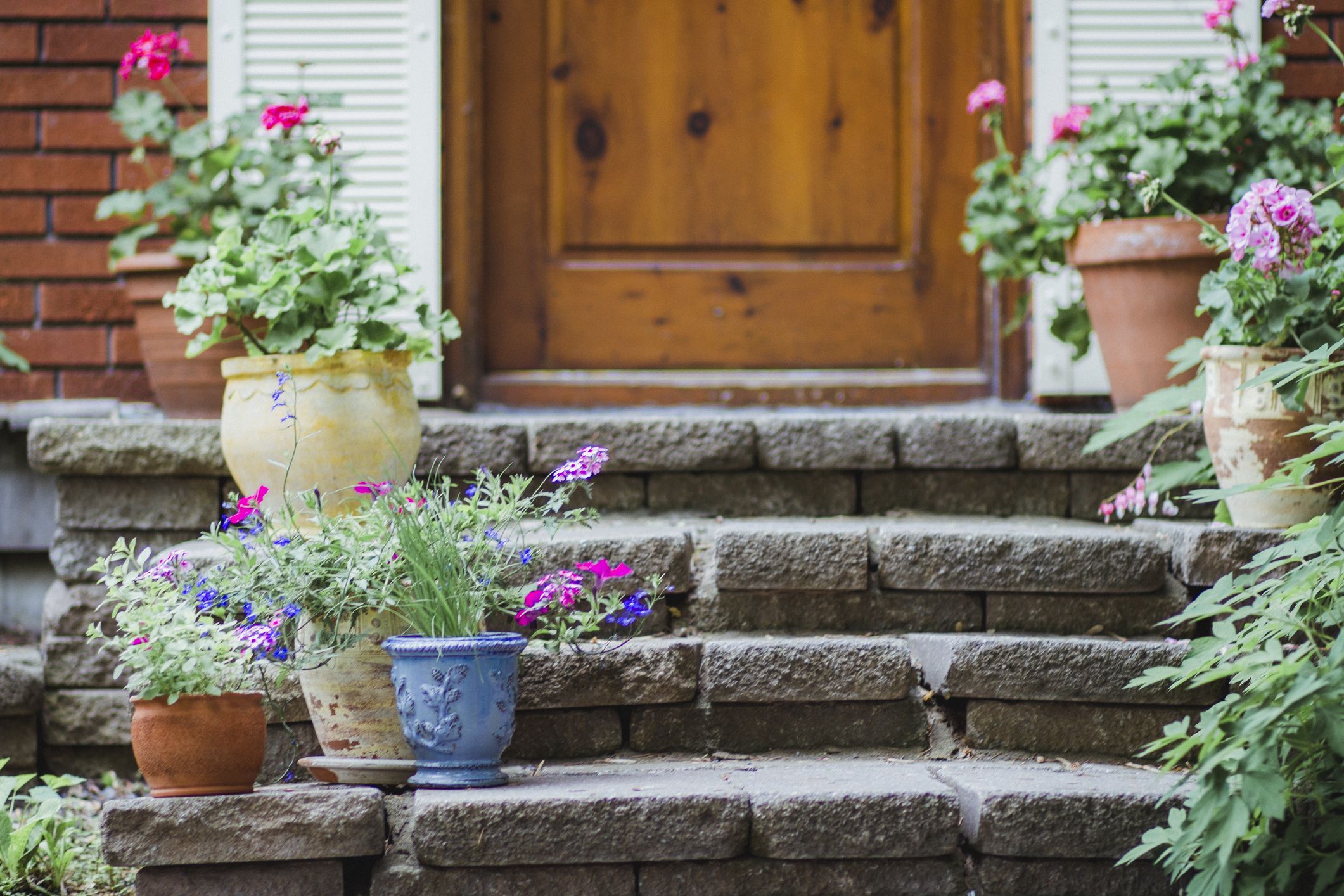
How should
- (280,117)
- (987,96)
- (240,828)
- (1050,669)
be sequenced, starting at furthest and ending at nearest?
(987,96), (280,117), (1050,669), (240,828)

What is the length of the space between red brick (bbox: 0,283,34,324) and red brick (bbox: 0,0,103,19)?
68 centimetres

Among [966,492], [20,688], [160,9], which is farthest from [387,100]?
[966,492]

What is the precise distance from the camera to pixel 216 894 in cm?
179

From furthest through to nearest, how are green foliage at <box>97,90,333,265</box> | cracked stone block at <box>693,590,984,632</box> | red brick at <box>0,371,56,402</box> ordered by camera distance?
red brick at <box>0,371,56,402</box>
green foliage at <box>97,90,333,265</box>
cracked stone block at <box>693,590,984,632</box>

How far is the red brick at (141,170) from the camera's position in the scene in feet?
10.9

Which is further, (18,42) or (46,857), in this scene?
(18,42)

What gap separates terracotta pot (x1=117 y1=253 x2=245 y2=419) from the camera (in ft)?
9.69

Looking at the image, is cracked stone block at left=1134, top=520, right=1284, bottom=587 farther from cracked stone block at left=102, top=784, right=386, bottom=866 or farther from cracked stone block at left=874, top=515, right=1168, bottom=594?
cracked stone block at left=102, top=784, right=386, bottom=866

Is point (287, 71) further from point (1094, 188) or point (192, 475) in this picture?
point (1094, 188)

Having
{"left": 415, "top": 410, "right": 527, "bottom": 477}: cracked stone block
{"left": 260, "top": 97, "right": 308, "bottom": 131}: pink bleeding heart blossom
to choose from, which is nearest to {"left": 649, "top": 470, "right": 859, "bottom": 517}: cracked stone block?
{"left": 415, "top": 410, "right": 527, "bottom": 477}: cracked stone block

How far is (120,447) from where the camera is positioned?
271cm

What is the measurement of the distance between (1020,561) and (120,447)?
1.81 meters

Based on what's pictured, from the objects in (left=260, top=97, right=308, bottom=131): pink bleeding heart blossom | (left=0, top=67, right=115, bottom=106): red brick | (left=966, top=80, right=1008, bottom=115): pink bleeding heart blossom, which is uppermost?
(left=0, top=67, right=115, bottom=106): red brick

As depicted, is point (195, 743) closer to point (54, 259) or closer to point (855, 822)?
point (855, 822)
